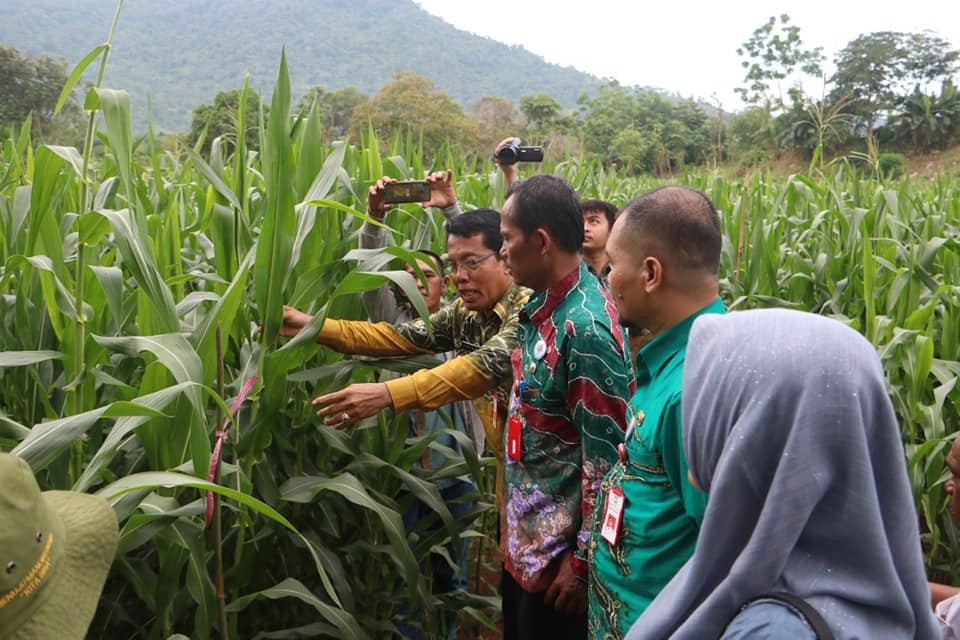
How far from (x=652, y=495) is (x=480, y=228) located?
0.99m

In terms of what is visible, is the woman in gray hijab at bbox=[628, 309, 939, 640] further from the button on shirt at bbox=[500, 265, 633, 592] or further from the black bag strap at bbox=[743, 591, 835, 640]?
the button on shirt at bbox=[500, 265, 633, 592]

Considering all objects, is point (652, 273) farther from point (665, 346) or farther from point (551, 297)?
point (551, 297)

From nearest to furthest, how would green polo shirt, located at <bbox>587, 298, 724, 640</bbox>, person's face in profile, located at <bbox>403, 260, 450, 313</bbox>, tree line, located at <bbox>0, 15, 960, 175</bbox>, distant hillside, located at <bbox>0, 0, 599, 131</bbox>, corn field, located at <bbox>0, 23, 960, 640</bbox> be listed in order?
green polo shirt, located at <bbox>587, 298, 724, 640</bbox> → corn field, located at <bbox>0, 23, 960, 640</bbox> → person's face in profile, located at <bbox>403, 260, 450, 313</bbox> → tree line, located at <bbox>0, 15, 960, 175</bbox> → distant hillside, located at <bbox>0, 0, 599, 131</bbox>

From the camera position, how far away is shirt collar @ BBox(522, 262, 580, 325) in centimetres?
187

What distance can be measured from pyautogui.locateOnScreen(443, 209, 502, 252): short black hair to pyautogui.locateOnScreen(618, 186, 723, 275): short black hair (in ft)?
2.41

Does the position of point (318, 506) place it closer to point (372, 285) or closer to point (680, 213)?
point (372, 285)

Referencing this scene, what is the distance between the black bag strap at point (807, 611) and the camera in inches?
33.3

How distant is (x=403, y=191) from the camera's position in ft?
7.25

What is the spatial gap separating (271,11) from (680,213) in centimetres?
11842

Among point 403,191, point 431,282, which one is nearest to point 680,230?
point 403,191

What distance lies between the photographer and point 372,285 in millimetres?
1805

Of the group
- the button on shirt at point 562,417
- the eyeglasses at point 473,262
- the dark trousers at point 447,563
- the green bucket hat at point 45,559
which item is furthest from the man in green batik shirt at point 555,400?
the green bucket hat at point 45,559

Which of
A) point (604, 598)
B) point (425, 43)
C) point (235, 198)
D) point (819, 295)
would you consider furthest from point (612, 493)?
point (425, 43)

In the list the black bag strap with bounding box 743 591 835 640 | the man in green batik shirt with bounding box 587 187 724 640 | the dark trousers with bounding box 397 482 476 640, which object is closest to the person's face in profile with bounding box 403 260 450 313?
the dark trousers with bounding box 397 482 476 640
